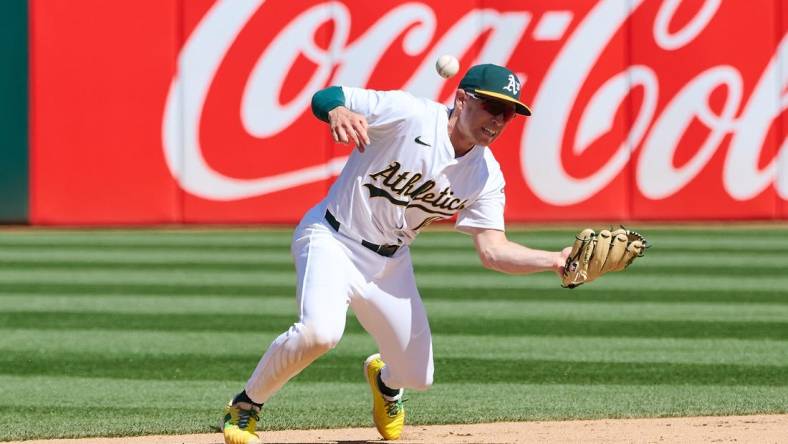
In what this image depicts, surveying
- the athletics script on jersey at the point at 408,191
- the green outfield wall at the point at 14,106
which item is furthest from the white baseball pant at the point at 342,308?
the green outfield wall at the point at 14,106

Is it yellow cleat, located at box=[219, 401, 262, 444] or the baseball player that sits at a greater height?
the baseball player

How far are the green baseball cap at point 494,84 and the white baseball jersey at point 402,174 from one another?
9.9 inches

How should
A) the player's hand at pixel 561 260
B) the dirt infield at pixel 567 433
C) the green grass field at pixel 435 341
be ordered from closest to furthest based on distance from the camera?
the player's hand at pixel 561 260 → the dirt infield at pixel 567 433 → the green grass field at pixel 435 341

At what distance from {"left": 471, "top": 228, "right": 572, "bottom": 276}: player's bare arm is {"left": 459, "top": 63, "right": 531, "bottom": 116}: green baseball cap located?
55 centimetres

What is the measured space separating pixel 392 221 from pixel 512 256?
496 millimetres

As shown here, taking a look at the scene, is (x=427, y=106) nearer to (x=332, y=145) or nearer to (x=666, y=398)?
(x=666, y=398)

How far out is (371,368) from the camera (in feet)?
20.8

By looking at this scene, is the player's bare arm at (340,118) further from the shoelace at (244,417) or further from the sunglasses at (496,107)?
the shoelace at (244,417)

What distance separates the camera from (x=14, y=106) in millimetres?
17719

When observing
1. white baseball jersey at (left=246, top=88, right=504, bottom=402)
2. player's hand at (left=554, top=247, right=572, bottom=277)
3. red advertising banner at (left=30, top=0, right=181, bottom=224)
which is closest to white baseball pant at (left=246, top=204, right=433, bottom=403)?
white baseball jersey at (left=246, top=88, right=504, bottom=402)

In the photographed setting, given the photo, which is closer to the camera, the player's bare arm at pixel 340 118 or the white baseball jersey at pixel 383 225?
the player's bare arm at pixel 340 118

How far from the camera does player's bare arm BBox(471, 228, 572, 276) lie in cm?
549

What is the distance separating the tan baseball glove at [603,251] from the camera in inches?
211

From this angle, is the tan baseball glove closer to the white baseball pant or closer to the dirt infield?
the white baseball pant
